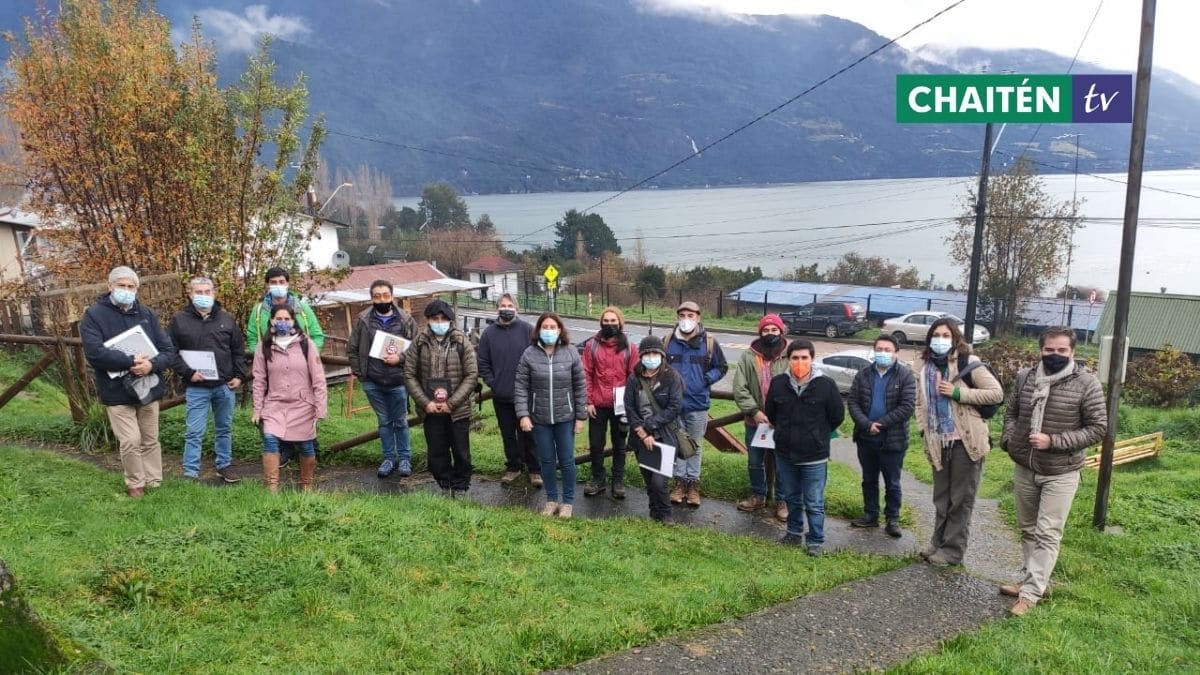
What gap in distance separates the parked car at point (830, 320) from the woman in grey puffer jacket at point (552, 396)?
3582cm

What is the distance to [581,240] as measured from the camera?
73.9 metres

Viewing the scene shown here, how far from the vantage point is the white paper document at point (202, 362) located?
6.36 meters

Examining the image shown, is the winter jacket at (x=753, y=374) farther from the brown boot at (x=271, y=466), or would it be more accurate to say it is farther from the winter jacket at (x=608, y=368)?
the brown boot at (x=271, y=466)

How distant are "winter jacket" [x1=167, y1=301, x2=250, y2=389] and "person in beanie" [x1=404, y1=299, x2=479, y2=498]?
59.9 inches

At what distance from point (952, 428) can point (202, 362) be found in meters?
5.99

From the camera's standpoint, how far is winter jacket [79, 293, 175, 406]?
18.5ft

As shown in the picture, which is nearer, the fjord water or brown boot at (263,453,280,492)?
brown boot at (263,453,280,492)

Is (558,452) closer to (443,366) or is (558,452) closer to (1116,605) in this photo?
(443,366)

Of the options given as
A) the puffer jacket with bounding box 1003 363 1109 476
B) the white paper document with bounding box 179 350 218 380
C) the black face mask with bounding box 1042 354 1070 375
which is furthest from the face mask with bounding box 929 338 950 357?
the white paper document with bounding box 179 350 218 380

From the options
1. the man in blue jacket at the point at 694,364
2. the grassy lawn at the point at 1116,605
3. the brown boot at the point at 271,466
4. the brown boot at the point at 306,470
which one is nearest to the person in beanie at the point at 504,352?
the man in blue jacket at the point at 694,364

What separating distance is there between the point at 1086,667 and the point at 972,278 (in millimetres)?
18475

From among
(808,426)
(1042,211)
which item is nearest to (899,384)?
(808,426)

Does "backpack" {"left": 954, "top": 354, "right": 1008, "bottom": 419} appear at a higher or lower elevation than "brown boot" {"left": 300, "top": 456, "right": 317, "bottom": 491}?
higher

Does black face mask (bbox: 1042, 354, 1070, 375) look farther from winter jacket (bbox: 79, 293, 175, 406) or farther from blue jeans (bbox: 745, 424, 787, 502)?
winter jacket (bbox: 79, 293, 175, 406)
